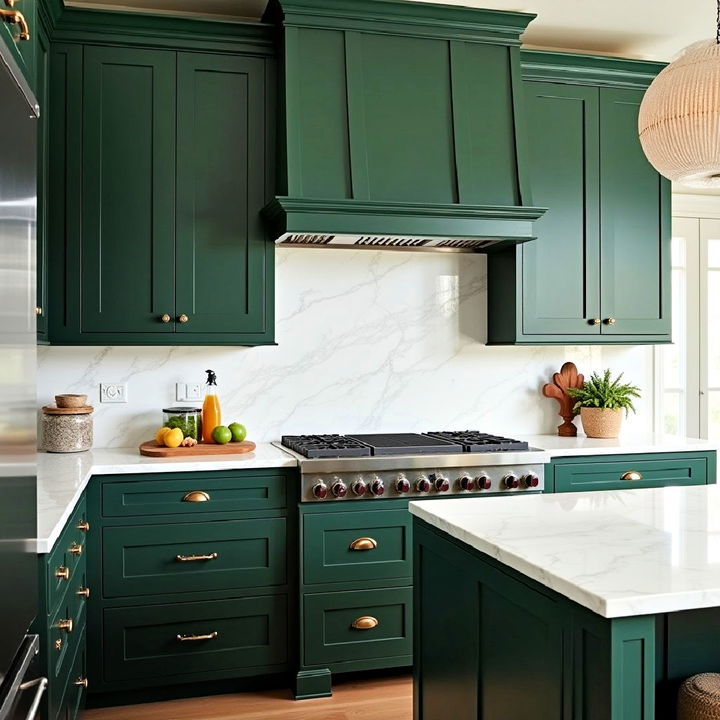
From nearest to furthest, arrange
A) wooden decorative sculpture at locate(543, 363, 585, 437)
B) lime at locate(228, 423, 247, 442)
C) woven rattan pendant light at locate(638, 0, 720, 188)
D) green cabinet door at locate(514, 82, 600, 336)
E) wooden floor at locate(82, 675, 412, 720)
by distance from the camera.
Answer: woven rattan pendant light at locate(638, 0, 720, 188)
wooden floor at locate(82, 675, 412, 720)
lime at locate(228, 423, 247, 442)
green cabinet door at locate(514, 82, 600, 336)
wooden decorative sculpture at locate(543, 363, 585, 437)

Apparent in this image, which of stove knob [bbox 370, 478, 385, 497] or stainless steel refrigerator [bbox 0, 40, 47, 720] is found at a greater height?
stainless steel refrigerator [bbox 0, 40, 47, 720]

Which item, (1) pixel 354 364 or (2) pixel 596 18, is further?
(1) pixel 354 364

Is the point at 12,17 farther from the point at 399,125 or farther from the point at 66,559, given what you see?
the point at 399,125

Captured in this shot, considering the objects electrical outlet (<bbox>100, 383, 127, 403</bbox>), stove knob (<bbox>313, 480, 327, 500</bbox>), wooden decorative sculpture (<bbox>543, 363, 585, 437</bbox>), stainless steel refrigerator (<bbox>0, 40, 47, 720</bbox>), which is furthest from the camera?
wooden decorative sculpture (<bbox>543, 363, 585, 437</bbox>)

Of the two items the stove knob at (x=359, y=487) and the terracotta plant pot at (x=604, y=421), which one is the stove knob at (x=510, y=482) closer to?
the stove knob at (x=359, y=487)

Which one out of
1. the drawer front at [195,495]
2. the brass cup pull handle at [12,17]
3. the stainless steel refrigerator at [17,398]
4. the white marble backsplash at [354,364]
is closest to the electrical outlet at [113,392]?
the white marble backsplash at [354,364]

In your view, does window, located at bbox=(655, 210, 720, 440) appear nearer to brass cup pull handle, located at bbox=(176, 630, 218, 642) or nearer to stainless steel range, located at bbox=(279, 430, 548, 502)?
stainless steel range, located at bbox=(279, 430, 548, 502)

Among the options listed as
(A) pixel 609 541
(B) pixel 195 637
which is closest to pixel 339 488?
(B) pixel 195 637

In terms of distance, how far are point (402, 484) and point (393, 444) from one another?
0.73 ft

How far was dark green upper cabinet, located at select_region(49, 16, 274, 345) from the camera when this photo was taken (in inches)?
129

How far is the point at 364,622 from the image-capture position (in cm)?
327

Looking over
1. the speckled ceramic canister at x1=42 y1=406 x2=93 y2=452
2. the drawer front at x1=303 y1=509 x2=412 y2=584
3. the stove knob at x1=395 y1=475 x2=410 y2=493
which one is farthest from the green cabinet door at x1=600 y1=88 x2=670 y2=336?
the speckled ceramic canister at x1=42 y1=406 x2=93 y2=452

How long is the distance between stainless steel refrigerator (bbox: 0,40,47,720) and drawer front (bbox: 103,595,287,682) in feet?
5.60

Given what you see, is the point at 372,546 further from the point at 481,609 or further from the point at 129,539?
the point at 481,609
